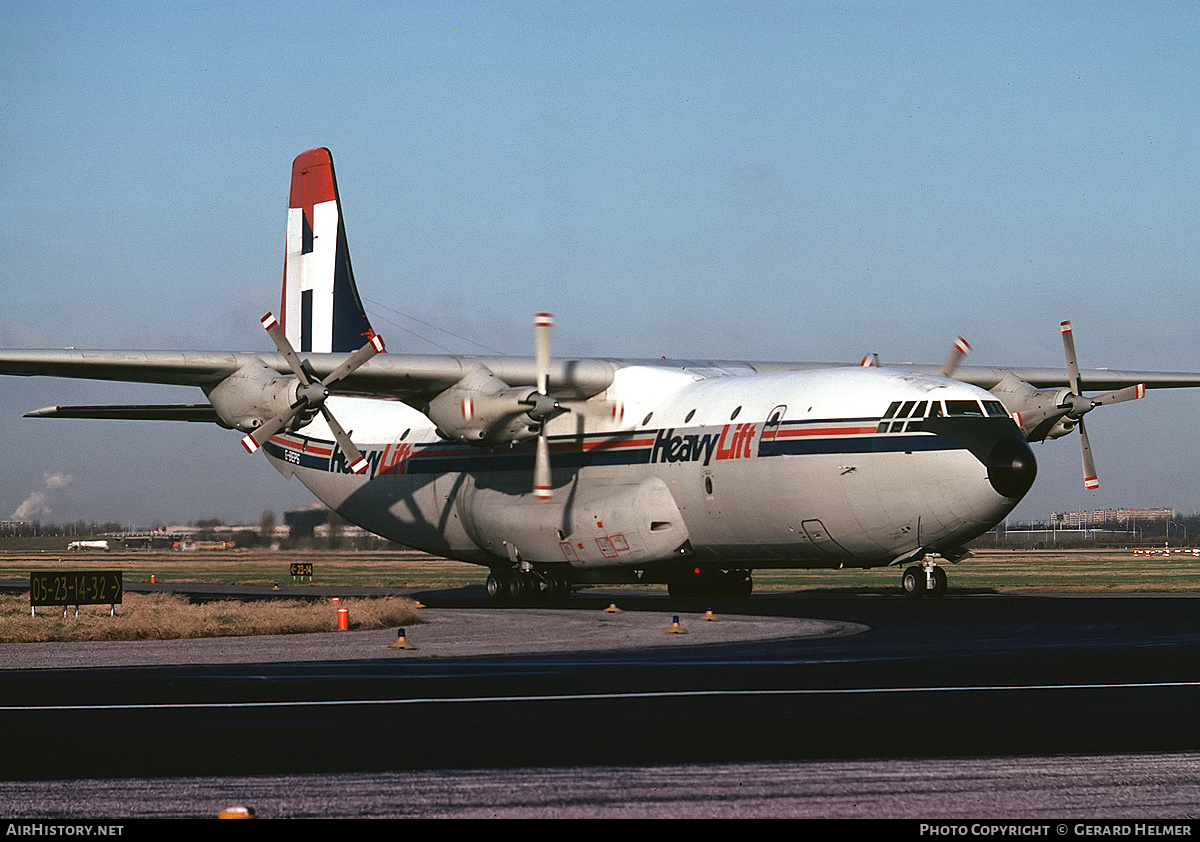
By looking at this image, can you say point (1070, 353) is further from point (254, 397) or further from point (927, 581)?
point (254, 397)

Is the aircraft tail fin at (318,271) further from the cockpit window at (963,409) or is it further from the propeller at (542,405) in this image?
the cockpit window at (963,409)

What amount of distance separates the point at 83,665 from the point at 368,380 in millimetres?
12653

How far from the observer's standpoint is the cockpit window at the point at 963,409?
26953 millimetres

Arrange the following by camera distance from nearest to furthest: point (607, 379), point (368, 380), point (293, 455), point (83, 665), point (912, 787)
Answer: point (912, 787), point (83, 665), point (368, 380), point (607, 379), point (293, 455)

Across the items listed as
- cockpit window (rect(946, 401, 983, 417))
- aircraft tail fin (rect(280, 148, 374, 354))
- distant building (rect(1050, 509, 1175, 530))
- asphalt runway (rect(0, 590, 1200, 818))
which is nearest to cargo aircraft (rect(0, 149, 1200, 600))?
cockpit window (rect(946, 401, 983, 417))

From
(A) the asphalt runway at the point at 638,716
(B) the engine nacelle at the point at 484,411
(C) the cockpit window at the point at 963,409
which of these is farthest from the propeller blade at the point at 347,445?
(C) the cockpit window at the point at 963,409

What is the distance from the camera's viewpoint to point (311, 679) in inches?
642

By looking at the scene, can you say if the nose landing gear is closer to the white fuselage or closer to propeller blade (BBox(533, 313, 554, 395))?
the white fuselage

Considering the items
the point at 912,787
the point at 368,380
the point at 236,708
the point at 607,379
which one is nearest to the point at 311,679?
the point at 236,708

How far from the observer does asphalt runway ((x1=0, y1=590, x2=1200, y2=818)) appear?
29.0 ft

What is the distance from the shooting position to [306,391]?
95.4ft

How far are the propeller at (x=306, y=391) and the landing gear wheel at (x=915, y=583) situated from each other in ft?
37.9

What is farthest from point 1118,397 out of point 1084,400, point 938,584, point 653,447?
point 653,447
